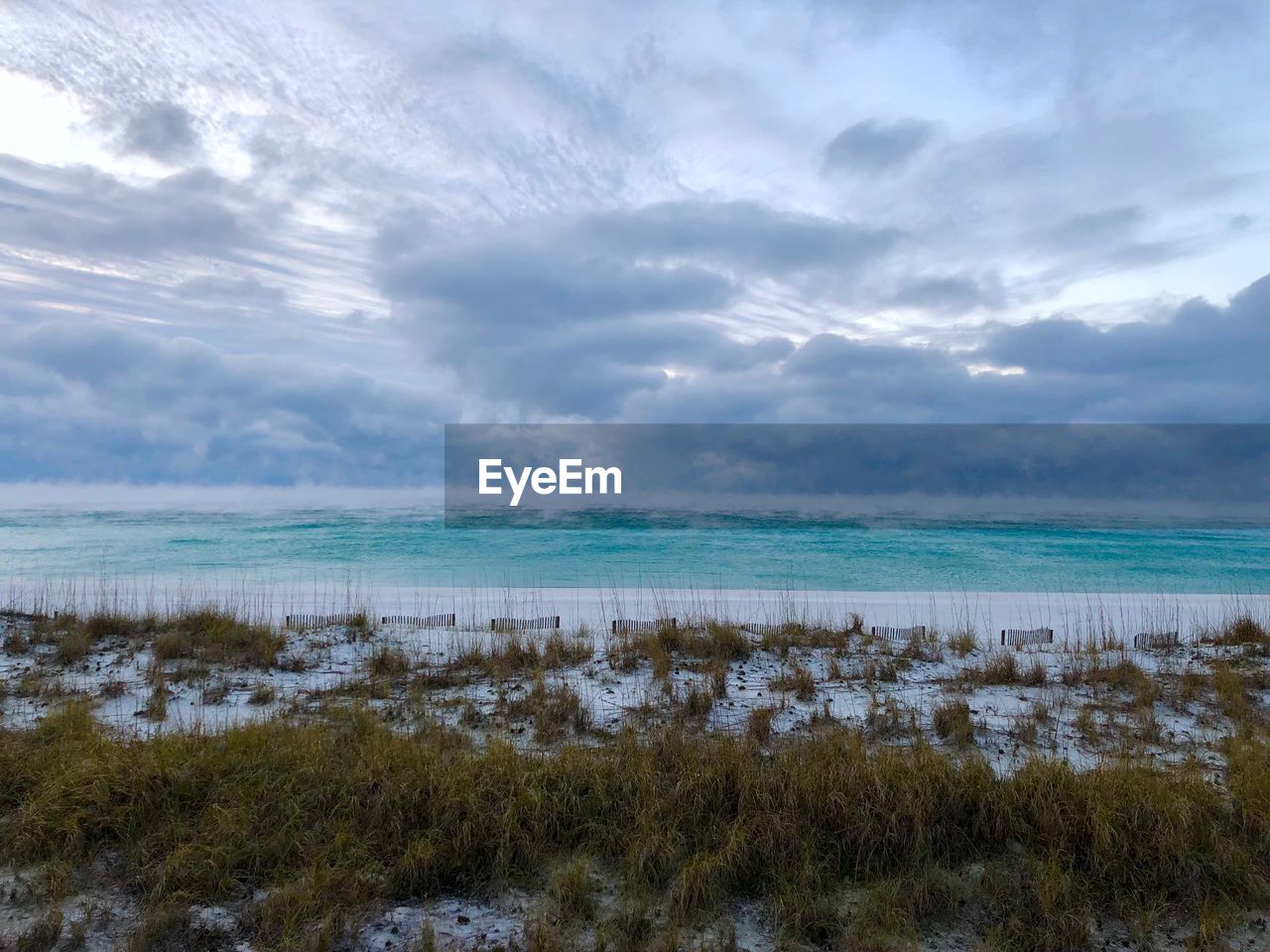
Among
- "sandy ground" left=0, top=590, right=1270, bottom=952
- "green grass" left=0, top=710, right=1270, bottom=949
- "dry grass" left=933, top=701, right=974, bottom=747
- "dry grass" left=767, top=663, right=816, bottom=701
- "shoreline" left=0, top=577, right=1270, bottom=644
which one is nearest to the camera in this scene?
"sandy ground" left=0, top=590, right=1270, bottom=952

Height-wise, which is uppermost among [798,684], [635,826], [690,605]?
[798,684]

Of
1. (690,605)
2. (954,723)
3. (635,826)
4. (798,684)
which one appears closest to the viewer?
(635,826)

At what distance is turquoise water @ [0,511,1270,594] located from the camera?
24.3 m

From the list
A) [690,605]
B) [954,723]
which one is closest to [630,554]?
[690,605]

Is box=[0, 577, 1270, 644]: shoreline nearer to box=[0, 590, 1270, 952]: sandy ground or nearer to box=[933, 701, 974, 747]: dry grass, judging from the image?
box=[0, 590, 1270, 952]: sandy ground

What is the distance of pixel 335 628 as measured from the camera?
8992 millimetres

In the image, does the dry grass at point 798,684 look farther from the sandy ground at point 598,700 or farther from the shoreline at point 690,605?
the shoreline at point 690,605

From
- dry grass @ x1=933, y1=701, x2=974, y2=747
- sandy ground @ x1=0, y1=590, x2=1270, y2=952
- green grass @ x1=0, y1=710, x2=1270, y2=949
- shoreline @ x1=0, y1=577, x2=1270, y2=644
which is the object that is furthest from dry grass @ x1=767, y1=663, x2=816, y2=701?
shoreline @ x1=0, y1=577, x2=1270, y2=644

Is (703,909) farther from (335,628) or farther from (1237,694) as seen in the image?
(335,628)

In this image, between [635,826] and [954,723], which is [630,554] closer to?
[954,723]

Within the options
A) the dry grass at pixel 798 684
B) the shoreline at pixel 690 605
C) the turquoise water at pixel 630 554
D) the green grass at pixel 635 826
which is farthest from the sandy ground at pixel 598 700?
the turquoise water at pixel 630 554

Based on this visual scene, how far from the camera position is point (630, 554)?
104 feet

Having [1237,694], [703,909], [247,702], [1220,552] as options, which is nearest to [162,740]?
[247,702]

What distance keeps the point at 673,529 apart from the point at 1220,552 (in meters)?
26.9
